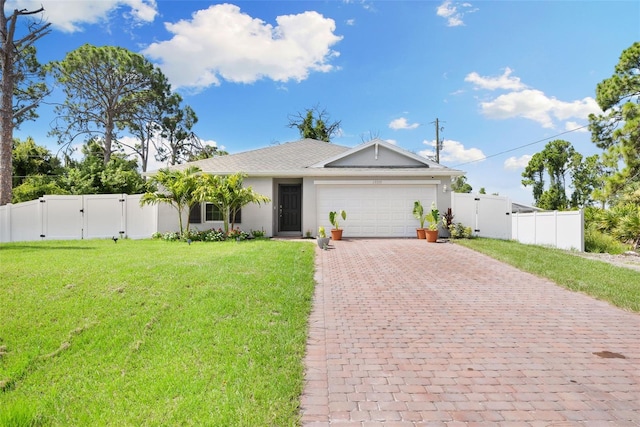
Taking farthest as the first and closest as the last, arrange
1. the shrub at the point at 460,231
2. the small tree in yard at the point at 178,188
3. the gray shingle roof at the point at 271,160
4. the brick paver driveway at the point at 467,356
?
1. the gray shingle roof at the point at 271,160
2. the shrub at the point at 460,231
3. the small tree in yard at the point at 178,188
4. the brick paver driveway at the point at 467,356

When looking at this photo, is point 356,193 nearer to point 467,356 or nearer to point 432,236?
point 432,236

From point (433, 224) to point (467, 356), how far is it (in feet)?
31.6

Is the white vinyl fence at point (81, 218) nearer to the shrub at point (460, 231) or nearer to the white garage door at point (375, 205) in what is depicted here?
the white garage door at point (375, 205)

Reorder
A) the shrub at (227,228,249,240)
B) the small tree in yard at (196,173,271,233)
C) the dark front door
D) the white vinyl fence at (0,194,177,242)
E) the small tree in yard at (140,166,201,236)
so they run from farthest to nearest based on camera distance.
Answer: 1. the dark front door
2. the white vinyl fence at (0,194,177,242)
3. the shrub at (227,228,249,240)
4. the small tree in yard at (140,166,201,236)
5. the small tree in yard at (196,173,271,233)

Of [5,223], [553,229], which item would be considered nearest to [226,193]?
[5,223]

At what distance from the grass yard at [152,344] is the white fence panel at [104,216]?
7.05 meters

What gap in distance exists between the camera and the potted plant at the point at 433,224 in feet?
42.2

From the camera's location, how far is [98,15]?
14.0 metres

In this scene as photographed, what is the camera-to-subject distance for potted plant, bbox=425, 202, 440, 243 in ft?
42.2

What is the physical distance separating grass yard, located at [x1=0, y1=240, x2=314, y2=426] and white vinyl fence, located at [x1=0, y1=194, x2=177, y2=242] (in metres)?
6.97

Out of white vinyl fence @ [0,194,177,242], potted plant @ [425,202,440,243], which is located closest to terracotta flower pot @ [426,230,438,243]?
potted plant @ [425,202,440,243]

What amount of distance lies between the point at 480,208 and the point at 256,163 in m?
9.83

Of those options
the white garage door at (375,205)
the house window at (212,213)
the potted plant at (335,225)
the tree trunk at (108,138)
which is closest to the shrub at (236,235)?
the house window at (212,213)

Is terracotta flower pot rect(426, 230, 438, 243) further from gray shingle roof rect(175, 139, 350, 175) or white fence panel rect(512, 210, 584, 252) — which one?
gray shingle roof rect(175, 139, 350, 175)
